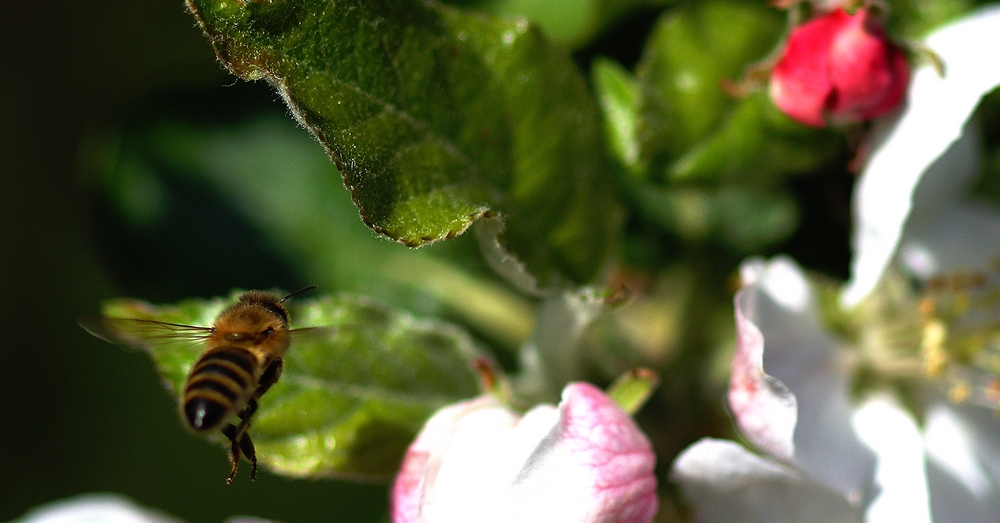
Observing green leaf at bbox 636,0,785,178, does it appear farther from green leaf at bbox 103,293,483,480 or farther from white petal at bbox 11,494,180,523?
white petal at bbox 11,494,180,523

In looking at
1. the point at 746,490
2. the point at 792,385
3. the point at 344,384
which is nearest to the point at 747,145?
the point at 792,385

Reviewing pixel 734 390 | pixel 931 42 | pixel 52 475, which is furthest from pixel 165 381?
pixel 52 475

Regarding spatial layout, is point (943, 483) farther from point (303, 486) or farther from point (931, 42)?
point (303, 486)

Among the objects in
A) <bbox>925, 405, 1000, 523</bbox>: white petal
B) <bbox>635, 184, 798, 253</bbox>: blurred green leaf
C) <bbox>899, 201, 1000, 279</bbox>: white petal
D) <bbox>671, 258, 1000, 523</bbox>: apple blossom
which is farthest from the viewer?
<bbox>635, 184, 798, 253</bbox>: blurred green leaf

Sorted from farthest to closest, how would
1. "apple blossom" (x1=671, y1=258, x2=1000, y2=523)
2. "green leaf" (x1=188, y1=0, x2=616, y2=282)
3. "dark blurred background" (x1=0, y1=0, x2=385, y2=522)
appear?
1. "dark blurred background" (x1=0, y1=0, x2=385, y2=522)
2. "apple blossom" (x1=671, y1=258, x2=1000, y2=523)
3. "green leaf" (x1=188, y1=0, x2=616, y2=282)

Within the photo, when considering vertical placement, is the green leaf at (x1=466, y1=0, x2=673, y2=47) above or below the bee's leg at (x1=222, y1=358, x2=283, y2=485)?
above

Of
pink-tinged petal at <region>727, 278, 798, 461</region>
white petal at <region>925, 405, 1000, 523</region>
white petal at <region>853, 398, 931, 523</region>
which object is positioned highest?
pink-tinged petal at <region>727, 278, 798, 461</region>

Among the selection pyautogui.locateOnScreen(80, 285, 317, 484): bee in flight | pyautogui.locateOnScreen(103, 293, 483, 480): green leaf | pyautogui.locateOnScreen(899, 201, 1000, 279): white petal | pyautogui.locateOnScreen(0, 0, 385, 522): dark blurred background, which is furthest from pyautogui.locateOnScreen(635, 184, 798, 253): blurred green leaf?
pyautogui.locateOnScreen(0, 0, 385, 522): dark blurred background
